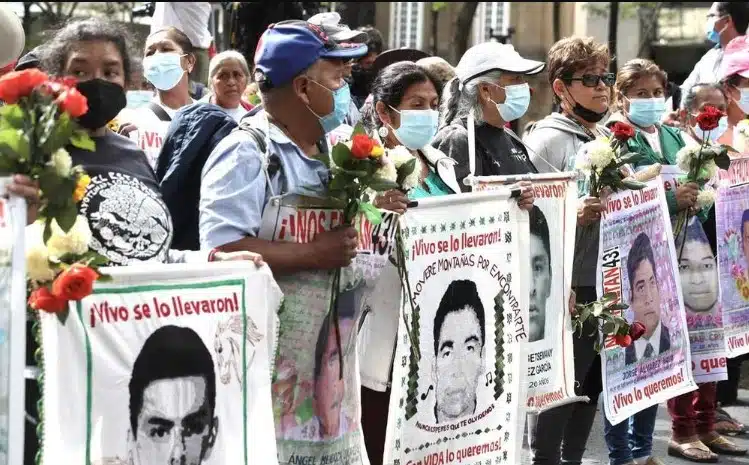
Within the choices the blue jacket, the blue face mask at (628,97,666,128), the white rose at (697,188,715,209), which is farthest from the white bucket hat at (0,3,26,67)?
the white rose at (697,188,715,209)

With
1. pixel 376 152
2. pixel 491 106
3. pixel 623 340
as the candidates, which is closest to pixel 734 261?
pixel 623 340

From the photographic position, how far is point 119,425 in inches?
168

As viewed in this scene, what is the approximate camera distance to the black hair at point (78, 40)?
4.85 meters

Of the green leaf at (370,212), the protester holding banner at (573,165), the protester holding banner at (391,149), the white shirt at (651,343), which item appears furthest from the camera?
the white shirt at (651,343)

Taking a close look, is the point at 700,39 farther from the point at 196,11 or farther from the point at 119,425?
the point at 119,425

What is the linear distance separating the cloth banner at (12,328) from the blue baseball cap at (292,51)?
1.34 m

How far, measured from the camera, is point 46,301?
399 cm

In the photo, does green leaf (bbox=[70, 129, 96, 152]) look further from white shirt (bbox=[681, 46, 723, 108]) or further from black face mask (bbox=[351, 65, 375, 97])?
white shirt (bbox=[681, 46, 723, 108])

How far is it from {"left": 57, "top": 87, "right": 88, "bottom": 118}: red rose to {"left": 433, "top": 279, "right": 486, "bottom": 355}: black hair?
2.27m

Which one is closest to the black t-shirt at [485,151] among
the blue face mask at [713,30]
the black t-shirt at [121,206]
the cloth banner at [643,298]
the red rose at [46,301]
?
the cloth banner at [643,298]

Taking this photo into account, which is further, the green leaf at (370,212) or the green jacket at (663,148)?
the green jacket at (663,148)

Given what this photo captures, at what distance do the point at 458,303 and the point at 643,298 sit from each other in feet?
5.61

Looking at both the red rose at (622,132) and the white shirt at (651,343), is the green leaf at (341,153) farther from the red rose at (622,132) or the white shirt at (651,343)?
the white shirt at (651,343)

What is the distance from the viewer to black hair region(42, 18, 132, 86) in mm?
4852
